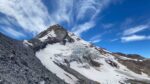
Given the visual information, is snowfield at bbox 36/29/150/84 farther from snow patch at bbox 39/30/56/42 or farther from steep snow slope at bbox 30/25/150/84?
snow patch at bbox 39/30/56/42

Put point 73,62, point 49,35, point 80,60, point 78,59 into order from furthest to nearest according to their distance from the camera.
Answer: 1. point 49,35
2. point 80,60
3. point 78,59
4. point 73,62

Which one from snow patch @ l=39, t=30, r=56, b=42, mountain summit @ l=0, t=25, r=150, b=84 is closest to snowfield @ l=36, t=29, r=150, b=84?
mountain summit @ l=0, t=25, r=150, b=84

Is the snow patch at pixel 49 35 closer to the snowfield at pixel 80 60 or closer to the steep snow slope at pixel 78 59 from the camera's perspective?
the steep snow slope at pixel 78 59

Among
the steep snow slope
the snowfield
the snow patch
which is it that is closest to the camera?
the snowfield

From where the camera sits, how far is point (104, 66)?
14812cm

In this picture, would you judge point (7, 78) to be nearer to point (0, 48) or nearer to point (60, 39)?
point (0, 48)

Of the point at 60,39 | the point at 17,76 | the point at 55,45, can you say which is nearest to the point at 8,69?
the point at 17,76

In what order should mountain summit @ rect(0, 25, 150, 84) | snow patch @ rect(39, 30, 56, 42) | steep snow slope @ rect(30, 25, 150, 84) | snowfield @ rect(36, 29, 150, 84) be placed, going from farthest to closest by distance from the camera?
1. snow patch @ rect(39, 30, 56, 42)
2. steep snow slope @ rect(30, 25, 150, 84)
3. snowfield @ rect(36, 29, 150, 84)
4. mountain summit @ rect(0, 25, 150, 84)

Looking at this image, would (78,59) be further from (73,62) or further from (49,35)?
(49,35)

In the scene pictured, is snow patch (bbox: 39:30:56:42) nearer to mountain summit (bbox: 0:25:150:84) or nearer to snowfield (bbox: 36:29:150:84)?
mountain summit (bbox: 0:25:150:84)

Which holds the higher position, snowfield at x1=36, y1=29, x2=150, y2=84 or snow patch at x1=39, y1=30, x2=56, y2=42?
snow patch at x1=39, y1=30, x2=56, y2=42

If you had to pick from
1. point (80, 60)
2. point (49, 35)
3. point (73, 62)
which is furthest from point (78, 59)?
point (49, 35)

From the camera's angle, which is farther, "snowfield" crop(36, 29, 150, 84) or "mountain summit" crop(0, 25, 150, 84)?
"snowfield" crop(36, 29, 150, 84)

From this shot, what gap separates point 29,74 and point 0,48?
640cm
